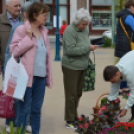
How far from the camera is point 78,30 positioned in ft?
14.3

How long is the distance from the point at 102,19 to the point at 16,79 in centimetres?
2693

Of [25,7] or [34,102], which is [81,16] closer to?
[25,7]

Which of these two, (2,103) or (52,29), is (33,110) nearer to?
(2,103)

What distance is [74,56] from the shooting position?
14.4 ft

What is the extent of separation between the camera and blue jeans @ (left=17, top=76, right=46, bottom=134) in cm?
363

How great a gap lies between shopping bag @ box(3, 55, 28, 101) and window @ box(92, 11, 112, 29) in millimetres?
26457

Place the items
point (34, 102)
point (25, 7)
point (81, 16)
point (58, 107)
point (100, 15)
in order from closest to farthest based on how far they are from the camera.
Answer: point (34, 102) → point (25, 7) → point (81, 16) → point (58, 107) → point (100, 15)

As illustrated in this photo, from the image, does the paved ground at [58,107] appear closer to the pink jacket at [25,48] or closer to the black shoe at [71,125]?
Answer: the black shoe at [71,125]

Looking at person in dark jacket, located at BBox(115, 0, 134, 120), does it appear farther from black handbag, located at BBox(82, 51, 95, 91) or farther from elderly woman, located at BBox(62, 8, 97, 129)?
elderly woman, located at BBox(62, 8, 97, 129)

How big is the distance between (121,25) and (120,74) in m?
1.81

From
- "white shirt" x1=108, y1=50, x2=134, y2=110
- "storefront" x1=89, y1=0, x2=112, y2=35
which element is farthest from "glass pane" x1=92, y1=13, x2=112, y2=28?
"white shirt" x1=108, y1=50, x2=134, y2=110

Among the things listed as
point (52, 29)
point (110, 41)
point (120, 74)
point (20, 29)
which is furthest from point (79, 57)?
point (52, 29)

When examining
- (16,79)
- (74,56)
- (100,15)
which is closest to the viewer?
(16,79)

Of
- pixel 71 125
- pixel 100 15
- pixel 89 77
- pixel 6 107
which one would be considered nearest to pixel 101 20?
pixel 100 15
